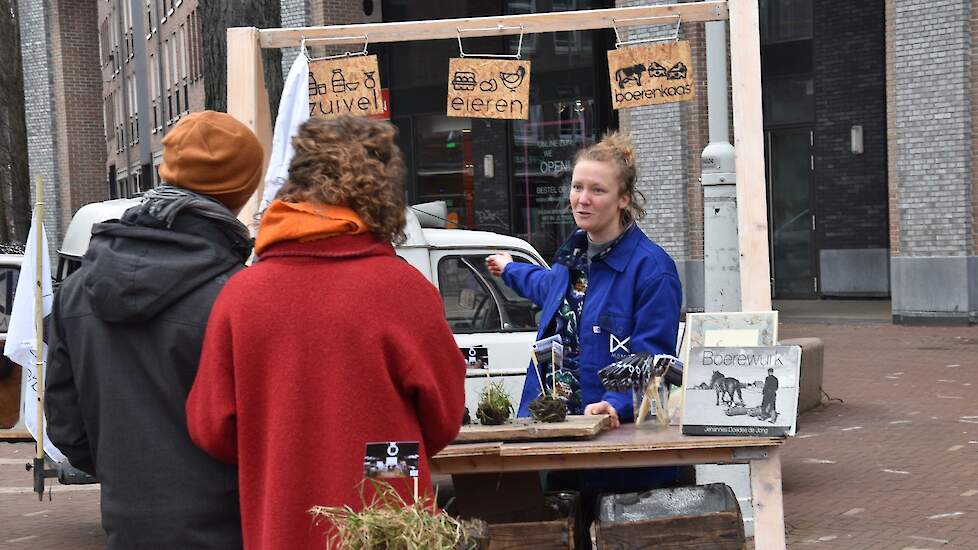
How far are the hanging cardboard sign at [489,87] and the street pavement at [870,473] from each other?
9.57 feet

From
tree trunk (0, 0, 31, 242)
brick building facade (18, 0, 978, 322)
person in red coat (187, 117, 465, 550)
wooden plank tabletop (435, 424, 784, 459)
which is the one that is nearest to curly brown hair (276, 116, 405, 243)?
person in red coat (187, 117, 465, 550)

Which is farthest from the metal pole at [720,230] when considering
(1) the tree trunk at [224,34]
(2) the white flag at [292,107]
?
(2) the white flag at [292,107]

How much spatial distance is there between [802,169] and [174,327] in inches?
825

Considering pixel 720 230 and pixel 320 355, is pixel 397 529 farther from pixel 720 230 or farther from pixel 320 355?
pixel 720 230

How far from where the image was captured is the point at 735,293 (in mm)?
7348

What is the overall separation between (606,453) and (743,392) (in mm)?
516

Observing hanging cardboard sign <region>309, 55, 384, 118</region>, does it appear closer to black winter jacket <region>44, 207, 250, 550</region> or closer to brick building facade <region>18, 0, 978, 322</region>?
black winter jacket <region>44, 207, 250, 550</region>

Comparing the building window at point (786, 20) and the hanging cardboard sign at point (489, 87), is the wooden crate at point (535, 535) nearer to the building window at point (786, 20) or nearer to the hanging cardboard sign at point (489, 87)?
the hanging cardboard sign at point (489, 87)

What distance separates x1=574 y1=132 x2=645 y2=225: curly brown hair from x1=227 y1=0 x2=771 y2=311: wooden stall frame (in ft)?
2.02

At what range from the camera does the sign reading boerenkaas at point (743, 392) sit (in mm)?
→ 3996

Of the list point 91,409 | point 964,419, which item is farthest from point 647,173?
point 91,409

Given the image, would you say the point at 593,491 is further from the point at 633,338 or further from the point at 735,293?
the point at 735,293

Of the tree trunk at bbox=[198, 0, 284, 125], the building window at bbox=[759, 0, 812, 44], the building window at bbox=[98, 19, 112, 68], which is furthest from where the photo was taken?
the building window at bbox=[98, 19, 112, 68]

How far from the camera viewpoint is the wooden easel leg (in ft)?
13.6
